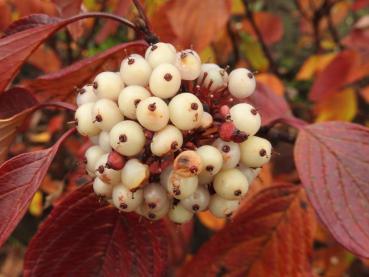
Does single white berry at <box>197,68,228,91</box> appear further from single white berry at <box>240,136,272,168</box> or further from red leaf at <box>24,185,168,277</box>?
red leaf at <box>24,185,168,277</box>

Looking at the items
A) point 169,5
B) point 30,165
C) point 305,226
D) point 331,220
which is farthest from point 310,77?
point 30,165

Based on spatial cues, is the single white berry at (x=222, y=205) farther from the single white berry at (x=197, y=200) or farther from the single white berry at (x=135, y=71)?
the single white berry at (x=135, y=71)

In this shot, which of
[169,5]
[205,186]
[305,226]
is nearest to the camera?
[205,186]

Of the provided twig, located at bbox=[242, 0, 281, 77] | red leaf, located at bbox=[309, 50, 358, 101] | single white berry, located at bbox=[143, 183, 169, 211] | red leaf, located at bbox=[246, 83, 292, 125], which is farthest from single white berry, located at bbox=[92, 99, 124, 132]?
red leaf, located at bbox=[309, 50, 358, 101]

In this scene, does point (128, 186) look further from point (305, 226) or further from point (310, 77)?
point (310, 77)

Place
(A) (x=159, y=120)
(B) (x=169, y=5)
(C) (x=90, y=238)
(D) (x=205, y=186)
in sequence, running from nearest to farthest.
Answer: (A) (x=159, y=120), (D) (x=205, y=186), (C) (x=90, y=238), (B) (x=169, y=5)

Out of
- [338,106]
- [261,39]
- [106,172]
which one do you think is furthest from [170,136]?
[338,106]
